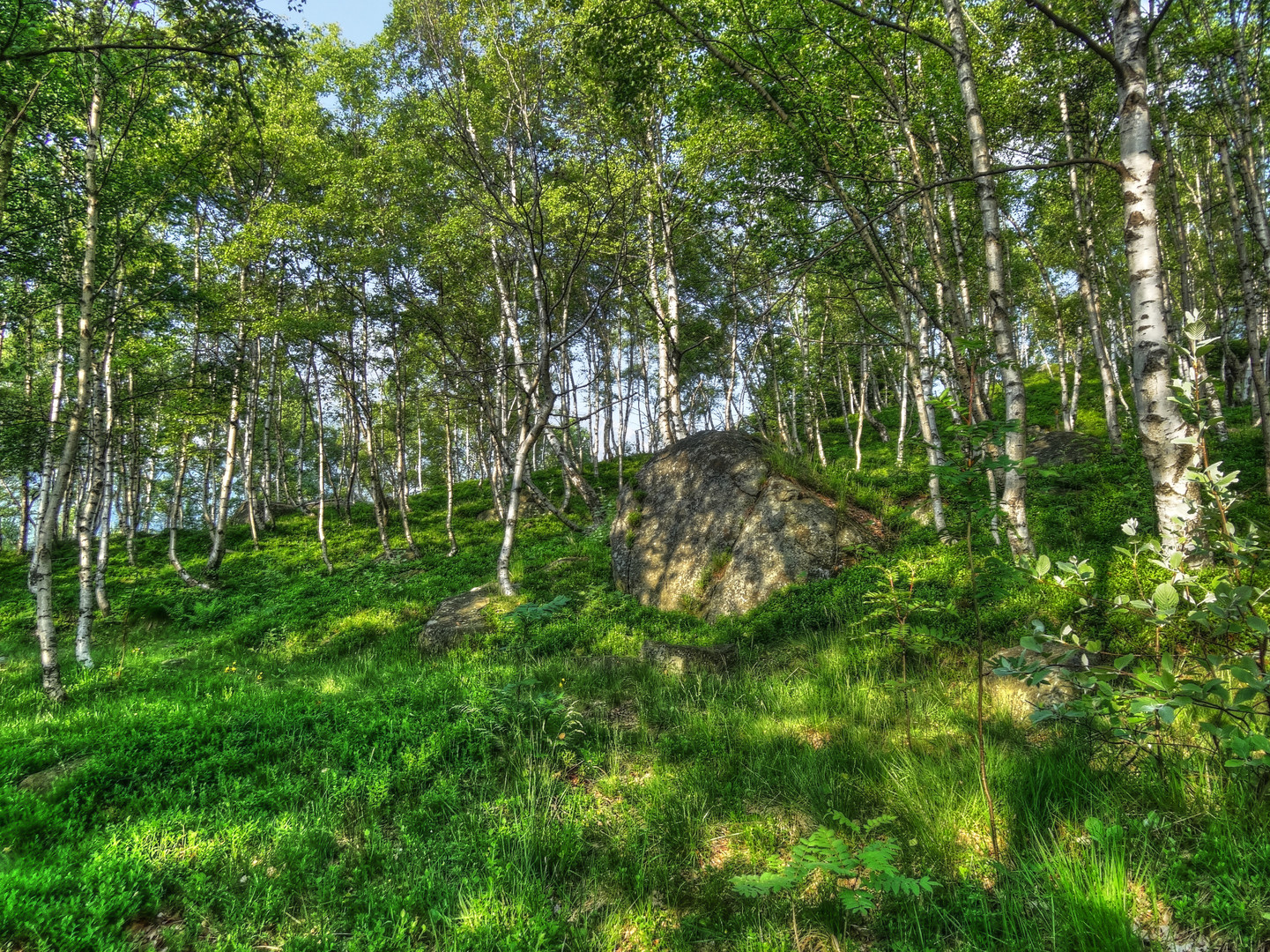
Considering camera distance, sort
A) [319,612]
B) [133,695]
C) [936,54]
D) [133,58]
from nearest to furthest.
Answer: [133,695] → [133,58] → [936,54] → [319,612]

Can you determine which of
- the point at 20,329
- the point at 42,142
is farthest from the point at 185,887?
the point at 20,329

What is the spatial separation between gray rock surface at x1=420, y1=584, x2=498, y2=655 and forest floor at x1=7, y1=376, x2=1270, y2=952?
1540 millimetres

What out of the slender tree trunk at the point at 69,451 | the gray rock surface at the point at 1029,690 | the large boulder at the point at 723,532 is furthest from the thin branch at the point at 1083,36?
the slender tree trunk at the point at 69,451

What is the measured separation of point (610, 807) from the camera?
10.1ft

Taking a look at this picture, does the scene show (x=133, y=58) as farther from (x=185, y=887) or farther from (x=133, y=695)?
(x=185, y=887)

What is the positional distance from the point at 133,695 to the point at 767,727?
24.8ft

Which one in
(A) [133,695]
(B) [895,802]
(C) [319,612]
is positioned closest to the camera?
(B) [895,802]

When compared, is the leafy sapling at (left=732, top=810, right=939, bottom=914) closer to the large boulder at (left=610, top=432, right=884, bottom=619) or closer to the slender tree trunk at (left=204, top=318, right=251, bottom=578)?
the large boulder at (left=610, top=432, right=884, bottom=619)

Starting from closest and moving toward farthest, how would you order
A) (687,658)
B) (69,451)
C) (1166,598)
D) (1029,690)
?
(1166,598)
(1029,690)
(687,658)
(69,451)

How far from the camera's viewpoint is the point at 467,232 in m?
13.5

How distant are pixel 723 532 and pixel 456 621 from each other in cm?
489

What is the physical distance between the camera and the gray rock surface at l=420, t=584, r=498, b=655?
309 inches

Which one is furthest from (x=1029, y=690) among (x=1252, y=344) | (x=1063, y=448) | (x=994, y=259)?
(x=1063, y=448)

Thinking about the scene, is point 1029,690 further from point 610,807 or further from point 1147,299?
point 610,807
